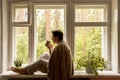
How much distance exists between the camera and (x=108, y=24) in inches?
145

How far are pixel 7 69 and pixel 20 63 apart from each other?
11.2 inches

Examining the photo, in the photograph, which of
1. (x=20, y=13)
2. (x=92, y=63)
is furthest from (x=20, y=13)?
(x=92, y=63)

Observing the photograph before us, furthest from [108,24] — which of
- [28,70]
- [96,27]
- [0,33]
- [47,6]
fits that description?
[0,33]

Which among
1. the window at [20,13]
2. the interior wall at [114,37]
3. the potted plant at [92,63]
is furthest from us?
the window at [20,13]

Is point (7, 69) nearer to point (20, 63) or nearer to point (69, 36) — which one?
point (20, 63)

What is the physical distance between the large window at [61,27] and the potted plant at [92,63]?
0.95 feet

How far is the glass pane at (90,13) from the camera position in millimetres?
3742

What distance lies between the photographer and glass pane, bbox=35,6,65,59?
376 centimetres

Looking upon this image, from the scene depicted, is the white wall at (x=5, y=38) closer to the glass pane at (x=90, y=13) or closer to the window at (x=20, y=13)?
the window at (x=20, y=13)

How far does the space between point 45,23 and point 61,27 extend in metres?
0.28

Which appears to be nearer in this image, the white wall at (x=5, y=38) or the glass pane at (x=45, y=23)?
the white wall at (x=5, y=38)

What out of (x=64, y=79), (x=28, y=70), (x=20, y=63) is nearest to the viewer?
(x=64, y=79)

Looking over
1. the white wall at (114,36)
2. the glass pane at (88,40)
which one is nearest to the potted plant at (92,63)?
the white wall at (114,36)

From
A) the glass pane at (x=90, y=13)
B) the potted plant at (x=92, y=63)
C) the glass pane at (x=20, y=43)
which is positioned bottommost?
the potted plant at (x=92, y=63)
